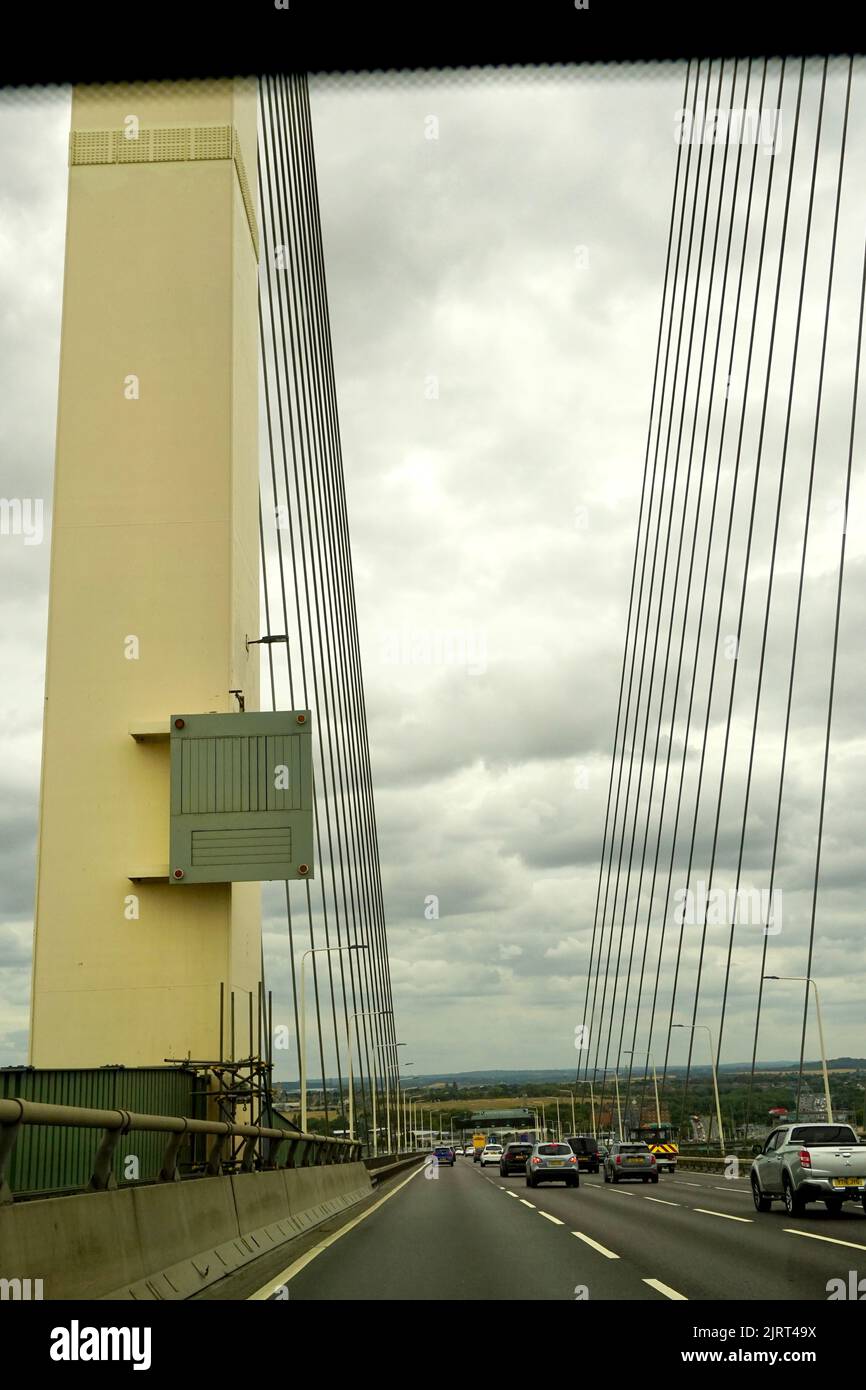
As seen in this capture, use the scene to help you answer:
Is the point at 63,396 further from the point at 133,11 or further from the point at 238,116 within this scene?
the point at 133,11

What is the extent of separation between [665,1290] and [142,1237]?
12.1 feet

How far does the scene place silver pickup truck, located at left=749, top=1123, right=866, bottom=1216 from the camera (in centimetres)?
1808

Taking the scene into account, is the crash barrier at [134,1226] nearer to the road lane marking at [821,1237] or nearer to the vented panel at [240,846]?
the road lane marking at [821,1237]

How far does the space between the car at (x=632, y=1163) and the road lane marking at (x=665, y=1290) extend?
26.7 m

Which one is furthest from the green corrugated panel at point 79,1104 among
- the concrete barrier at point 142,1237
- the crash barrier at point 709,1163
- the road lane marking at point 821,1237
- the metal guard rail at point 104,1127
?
the crash barrier at point 709,1163

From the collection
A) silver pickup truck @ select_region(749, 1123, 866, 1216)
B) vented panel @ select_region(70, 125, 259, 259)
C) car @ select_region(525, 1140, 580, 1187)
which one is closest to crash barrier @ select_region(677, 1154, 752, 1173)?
car @ select_region(525, 1140, 580, 1187)

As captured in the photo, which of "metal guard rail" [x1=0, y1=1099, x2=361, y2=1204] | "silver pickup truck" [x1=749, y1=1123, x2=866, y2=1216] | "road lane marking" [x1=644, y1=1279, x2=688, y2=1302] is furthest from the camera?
"silver pickup truck" [x1=749, y1=1123, x2=866, y2=1216]

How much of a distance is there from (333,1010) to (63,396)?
19891 mm

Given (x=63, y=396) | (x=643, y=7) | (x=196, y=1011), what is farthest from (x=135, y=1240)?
(x=63, y=396)

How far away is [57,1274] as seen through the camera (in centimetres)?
687

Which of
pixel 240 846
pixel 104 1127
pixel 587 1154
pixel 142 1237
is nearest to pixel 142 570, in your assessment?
pixel 240 846

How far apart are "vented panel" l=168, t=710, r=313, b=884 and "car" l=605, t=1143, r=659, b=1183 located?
18.8 meters

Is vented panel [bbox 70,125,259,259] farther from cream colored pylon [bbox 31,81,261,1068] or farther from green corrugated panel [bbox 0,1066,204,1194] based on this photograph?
green corrugated panel [bbox 0,1066,204,1194]
